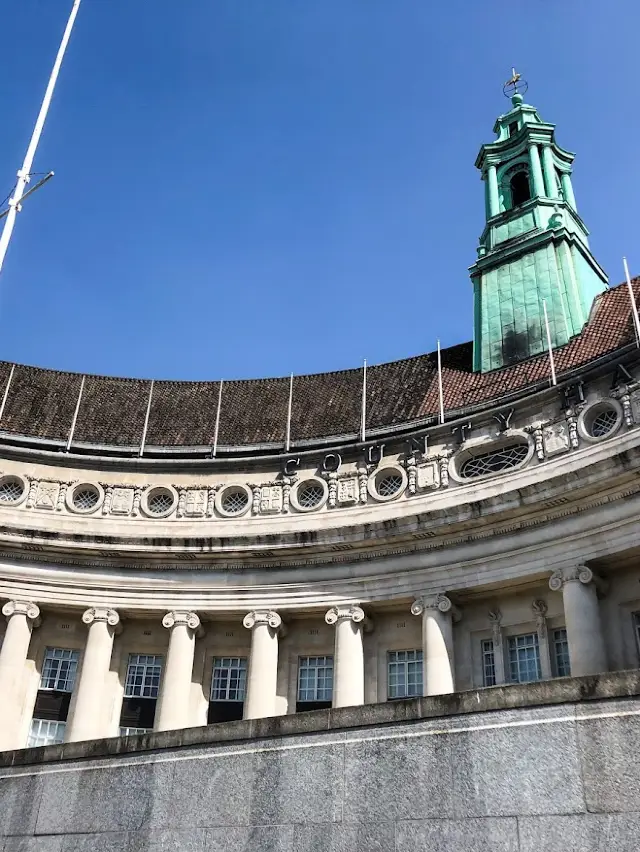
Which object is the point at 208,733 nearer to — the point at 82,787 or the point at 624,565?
the point at 82,787

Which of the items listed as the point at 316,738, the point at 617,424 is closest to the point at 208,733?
the point at 316,738

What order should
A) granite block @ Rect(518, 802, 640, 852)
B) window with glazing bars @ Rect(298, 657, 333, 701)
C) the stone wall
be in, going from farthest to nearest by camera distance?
window with glazing bars @ Rect(298, 657, 333, 701)
the stone wall
granite block @ Rect(518, 802, 640, 852)

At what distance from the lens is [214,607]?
3297 centimetres

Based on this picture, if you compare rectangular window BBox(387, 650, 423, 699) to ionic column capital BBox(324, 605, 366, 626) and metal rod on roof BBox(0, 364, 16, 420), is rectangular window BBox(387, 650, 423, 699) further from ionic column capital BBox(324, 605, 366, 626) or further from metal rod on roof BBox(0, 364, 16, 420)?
metal rod on roof BBox(0, 364, 16, 420)

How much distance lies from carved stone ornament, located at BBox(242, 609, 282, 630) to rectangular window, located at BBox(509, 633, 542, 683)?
8.50m

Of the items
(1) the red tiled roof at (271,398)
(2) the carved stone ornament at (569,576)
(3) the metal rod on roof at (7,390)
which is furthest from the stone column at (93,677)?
(2) the carved stone ornament at (569,576)

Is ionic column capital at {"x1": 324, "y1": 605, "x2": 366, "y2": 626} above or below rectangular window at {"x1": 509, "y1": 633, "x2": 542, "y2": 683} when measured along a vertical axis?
above

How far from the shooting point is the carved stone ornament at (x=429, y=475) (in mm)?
32344

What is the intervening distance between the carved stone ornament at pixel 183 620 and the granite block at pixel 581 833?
22968 mm

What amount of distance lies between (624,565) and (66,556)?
20471mm

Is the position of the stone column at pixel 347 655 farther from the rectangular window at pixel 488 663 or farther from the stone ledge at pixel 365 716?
the stone ledge at pixel 365 716

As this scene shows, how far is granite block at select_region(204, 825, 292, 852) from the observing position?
12523mm

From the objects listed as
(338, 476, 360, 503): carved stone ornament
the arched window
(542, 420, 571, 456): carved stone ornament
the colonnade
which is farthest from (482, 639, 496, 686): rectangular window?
the arched window

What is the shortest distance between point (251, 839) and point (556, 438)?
20.4m
